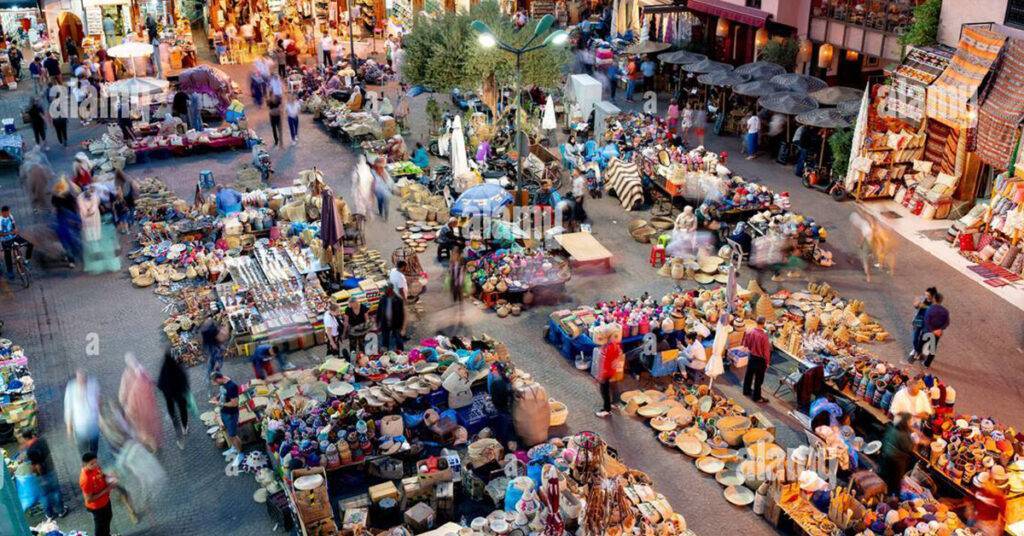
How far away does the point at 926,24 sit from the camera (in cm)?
2134

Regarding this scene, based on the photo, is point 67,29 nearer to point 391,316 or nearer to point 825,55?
point 391,316

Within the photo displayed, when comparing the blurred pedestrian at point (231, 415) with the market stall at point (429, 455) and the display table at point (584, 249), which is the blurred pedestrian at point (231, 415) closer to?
the market stall at point (429, 455)

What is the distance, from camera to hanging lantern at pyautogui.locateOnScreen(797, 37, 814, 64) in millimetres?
27359

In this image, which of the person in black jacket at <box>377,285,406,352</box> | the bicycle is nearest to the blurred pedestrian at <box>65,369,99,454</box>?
the person in black jacket at <box>377,285,406,352</box>

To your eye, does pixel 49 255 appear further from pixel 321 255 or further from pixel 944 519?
pixel 944 519

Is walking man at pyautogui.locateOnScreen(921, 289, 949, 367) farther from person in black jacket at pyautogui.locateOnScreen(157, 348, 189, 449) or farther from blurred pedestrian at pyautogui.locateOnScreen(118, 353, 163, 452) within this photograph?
blurred pedestrian at pyautogui.locateOnScreen(118, 353, 163, 452)

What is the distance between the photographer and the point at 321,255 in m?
18.1

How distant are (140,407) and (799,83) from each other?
18511 mm

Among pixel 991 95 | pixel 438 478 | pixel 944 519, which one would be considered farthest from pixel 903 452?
pixel 991 95

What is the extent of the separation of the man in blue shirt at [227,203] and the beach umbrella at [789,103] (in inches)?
521

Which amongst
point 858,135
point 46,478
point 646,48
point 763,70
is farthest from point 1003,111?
point 46,478

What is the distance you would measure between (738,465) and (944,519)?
8.78 feet

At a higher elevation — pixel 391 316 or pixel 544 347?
pixel 391 316

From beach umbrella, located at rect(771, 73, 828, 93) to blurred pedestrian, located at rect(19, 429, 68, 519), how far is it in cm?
1976
